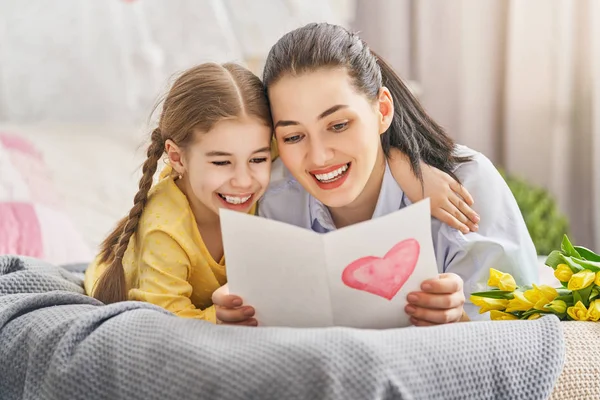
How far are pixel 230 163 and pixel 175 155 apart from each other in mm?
126

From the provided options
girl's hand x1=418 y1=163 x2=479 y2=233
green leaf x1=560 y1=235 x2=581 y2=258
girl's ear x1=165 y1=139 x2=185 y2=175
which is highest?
girl's ear x1=165 y1=139 x2=185 y2=175

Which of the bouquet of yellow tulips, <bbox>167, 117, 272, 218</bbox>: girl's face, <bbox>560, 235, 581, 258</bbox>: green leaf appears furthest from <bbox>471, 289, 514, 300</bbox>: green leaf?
<bbox>167, 117, 272, 218</bbox>: girl's face

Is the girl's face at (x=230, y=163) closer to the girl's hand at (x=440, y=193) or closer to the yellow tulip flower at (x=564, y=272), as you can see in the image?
the girl's hand at (x=440, y=193)

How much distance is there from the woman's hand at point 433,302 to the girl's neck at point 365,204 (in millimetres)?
411

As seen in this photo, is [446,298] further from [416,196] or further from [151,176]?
[151,176]

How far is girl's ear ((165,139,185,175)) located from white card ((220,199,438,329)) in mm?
397

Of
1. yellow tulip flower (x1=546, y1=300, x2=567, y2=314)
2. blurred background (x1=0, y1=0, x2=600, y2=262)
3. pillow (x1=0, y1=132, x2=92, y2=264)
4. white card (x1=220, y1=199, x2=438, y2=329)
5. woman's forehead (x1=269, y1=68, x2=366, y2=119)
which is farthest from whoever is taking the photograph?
blurred background (x1=0, y1=0, x2=600, y2=262)

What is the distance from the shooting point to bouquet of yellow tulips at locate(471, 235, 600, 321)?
3.72 ft

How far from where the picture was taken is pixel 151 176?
1.46 metres

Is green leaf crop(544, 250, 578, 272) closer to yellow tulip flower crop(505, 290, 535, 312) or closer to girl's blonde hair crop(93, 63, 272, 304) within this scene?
yellow tulip flower crop(505, 290, 535, 312)

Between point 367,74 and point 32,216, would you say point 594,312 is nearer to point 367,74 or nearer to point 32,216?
point 367,74

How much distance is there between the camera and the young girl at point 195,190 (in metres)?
1.38

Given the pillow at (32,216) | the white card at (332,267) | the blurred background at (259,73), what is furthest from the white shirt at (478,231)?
the blurred background at (259,73)

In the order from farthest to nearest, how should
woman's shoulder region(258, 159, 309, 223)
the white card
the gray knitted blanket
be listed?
woman's shoulder region(258, 159, 309, 223) < the white card < the gray knitted blanket
